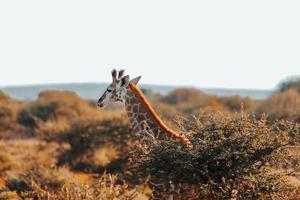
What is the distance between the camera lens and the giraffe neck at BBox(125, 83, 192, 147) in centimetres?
Answer: 1113

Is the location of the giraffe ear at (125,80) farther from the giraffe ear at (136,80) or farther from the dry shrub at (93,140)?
the dry shrub at (93,140)

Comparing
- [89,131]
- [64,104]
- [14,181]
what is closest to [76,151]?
[89,131]

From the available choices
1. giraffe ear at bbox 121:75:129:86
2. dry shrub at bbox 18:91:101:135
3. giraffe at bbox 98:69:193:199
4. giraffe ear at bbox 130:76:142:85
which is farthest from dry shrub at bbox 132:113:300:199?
dry shrub at bbox 18:91:101:135

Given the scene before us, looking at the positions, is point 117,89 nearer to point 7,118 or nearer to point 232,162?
point 232,162

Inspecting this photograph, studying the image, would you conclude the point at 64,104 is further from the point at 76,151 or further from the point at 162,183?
the point at 162,183

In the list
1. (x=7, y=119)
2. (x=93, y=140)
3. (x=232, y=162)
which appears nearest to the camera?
(x=232, y=162)

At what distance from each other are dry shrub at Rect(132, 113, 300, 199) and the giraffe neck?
205cm

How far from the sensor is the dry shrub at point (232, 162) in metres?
8.61

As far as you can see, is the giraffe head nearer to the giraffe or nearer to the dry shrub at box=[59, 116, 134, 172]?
the giraffe

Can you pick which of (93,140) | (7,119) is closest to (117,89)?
(93,140)

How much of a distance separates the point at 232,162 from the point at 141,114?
3340 mm

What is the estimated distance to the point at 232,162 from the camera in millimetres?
8719

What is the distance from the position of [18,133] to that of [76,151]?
1359 centimetres

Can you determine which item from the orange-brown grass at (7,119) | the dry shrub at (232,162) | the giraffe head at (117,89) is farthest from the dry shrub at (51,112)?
the dry shrub at (232,162)
